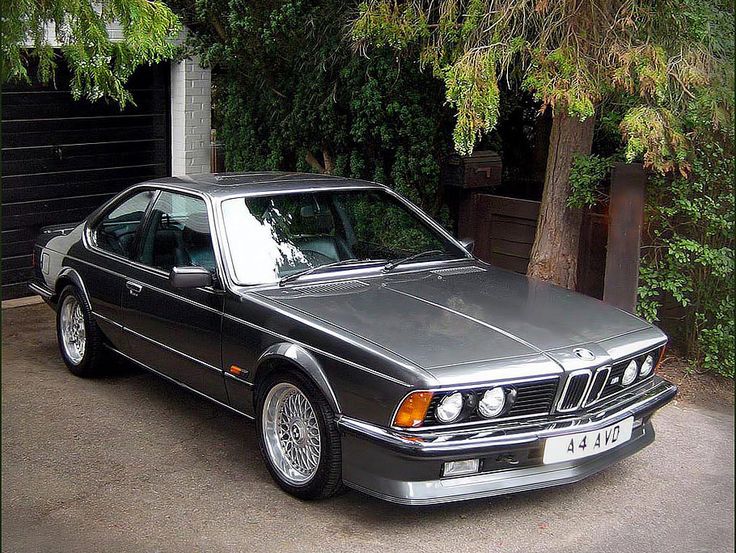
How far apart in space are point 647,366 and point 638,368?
0.13 meters

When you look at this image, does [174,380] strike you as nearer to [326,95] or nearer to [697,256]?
[697,256]

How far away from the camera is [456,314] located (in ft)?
14.9

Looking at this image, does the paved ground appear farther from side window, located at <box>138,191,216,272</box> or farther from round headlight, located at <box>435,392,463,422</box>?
side window, located at <box>138,191,216,272</box>

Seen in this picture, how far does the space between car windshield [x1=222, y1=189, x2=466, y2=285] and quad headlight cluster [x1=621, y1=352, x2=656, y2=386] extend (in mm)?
1409

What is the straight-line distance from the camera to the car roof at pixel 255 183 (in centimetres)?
539

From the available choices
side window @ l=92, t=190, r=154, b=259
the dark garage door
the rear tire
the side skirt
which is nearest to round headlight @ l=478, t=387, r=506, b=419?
the side skirt

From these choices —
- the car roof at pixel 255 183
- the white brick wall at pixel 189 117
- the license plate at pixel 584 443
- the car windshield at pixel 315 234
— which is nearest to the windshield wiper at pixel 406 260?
the car windshield at pixel 315 234

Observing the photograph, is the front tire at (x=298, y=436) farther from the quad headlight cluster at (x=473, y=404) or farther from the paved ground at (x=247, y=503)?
the quad headlight cluster at (x=473, y=404)

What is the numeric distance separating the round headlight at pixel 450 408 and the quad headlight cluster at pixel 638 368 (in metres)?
1.00

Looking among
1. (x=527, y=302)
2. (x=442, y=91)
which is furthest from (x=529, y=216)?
(x=527, y=302)

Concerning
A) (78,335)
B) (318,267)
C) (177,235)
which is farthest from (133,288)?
(318,267)

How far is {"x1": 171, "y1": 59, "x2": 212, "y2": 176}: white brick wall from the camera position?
9.97 metres

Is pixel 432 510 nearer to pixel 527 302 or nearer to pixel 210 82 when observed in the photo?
pixel 527 302

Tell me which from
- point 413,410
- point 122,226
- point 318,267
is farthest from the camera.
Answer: point 122,226
